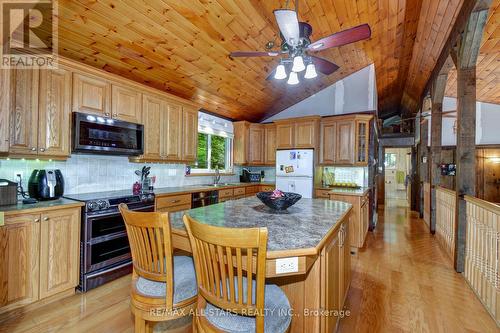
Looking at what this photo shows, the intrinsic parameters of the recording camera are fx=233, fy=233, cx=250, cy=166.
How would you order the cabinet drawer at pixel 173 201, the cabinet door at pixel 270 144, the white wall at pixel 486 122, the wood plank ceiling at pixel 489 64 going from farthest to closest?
the white wall at pixel 486 122 < the cabinet door at pixel 270 144 < the wood plank ceiling at pixel 489 64 < the cabinet drawer at pixel 173 201

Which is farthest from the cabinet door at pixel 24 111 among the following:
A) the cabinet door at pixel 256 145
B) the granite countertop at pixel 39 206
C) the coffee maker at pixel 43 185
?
the cabinet door at pixel 256 145

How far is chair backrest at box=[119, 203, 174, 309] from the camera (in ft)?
3.93

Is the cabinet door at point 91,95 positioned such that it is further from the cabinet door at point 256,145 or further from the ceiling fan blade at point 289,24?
the cabinet door at point 256,145

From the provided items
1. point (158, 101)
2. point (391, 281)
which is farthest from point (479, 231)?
point (158, 101)

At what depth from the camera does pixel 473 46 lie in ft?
9.10

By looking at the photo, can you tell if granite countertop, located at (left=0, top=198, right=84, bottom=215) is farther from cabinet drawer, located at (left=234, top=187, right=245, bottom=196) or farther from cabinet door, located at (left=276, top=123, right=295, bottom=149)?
cabinet door, located at (left=276, top=123, right=295, bottom=149)

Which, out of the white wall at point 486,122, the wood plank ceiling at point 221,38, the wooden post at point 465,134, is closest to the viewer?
the wood plank ceiling at point 221,38

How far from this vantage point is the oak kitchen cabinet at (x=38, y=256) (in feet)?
6.31

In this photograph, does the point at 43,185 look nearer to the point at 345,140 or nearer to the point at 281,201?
the point at 281,201

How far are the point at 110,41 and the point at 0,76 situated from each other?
1.02 meters

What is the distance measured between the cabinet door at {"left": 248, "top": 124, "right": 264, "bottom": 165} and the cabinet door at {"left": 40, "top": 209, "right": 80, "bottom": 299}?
382cm

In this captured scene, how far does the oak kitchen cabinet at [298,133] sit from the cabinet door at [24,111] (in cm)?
396

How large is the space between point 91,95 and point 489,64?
684 centimetres

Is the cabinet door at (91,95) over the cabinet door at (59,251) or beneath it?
over
